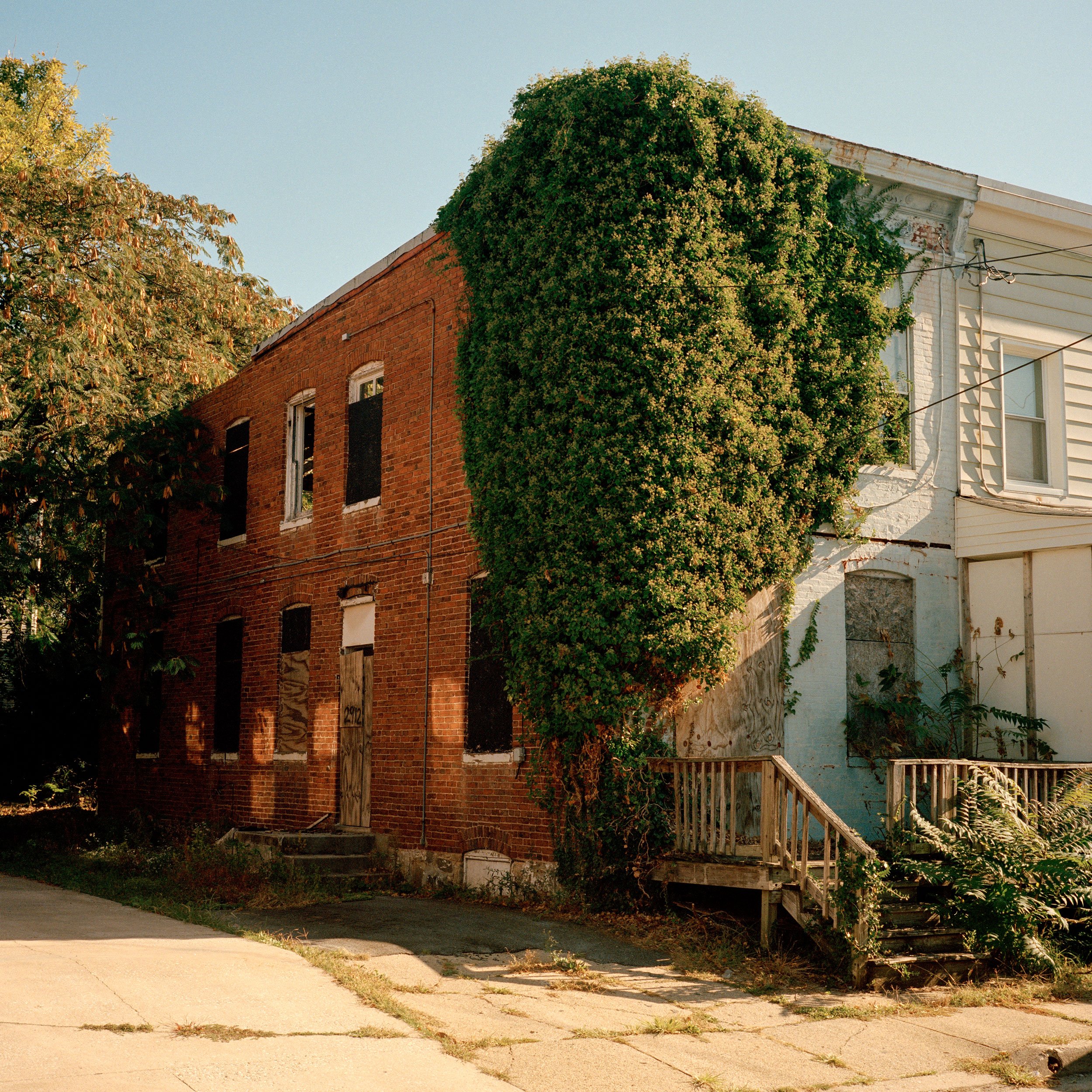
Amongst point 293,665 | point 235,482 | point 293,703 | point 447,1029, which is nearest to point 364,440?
point 293,665

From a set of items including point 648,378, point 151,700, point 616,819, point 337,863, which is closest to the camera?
point 616,819

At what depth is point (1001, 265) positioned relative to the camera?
14.3 m

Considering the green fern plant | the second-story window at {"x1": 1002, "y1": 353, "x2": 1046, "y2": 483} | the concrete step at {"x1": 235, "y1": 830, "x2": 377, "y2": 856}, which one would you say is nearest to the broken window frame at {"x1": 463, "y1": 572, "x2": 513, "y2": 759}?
the concrete step at {"x1": 235, "y1": 830, "x2": 377, "y2": 856}

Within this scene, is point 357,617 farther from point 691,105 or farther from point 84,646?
point 84,646

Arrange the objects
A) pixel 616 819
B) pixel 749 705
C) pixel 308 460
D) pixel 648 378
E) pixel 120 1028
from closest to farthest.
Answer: pixel 120 1028
pixel 616 819
pixel 648 378
pixel 749 705
pixel 308 460

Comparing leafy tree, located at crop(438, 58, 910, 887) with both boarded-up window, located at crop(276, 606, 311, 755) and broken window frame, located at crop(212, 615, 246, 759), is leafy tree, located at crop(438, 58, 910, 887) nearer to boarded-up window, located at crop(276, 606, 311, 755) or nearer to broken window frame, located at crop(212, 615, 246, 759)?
boarded-up window, located at crop(276, 606, 311, 755)

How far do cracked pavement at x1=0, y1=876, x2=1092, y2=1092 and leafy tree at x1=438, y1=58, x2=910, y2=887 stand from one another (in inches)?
125

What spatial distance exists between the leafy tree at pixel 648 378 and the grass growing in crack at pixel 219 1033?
16.2 feet

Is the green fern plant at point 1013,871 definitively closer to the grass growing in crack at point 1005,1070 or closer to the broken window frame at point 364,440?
the grass growing in crack at point 1005,1070

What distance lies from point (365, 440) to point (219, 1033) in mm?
10178

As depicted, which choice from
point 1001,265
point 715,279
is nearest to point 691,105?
point 715,279

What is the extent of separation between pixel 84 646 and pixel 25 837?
13.3 feet

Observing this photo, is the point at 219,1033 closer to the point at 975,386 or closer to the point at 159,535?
the point at 975,386

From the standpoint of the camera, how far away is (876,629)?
1298 cm
